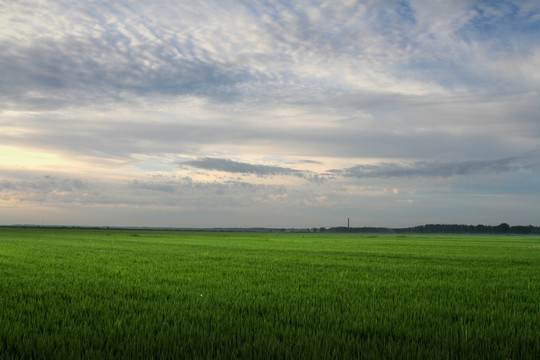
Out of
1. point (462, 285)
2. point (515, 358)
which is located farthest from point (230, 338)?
point (462, 285)

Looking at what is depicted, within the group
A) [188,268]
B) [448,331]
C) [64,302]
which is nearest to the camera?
[448,331]

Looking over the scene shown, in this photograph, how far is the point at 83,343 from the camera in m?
5.96

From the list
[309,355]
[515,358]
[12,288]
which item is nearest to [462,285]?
[515,358]

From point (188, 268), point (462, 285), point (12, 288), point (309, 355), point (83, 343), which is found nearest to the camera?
point (309, 355)

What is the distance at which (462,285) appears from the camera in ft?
43.5

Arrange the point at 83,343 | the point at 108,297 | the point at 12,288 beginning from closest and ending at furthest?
the point at 83,343, the point at 108,297, the point at 12,288

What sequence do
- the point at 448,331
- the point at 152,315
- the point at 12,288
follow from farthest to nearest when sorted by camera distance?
the point at 12,288 → the point at 152,315 → the point at 448,331

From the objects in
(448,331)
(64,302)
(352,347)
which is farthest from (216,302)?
(448,331)

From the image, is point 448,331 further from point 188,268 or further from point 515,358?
point 188,268

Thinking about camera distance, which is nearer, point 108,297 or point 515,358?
point 515,358

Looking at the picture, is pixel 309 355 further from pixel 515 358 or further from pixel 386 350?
pixel 515 358

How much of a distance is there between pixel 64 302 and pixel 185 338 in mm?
4569

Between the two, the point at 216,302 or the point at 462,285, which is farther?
the point at 462,285

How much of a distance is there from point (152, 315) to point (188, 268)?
402 inches
